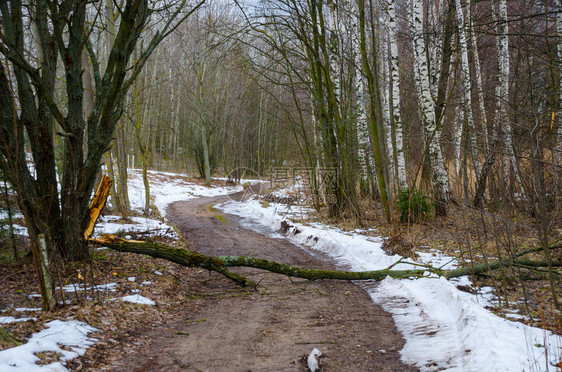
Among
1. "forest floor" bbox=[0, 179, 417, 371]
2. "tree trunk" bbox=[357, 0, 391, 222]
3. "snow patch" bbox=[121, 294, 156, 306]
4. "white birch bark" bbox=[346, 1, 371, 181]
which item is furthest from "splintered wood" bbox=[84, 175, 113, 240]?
"white birch bark" bbox=[346, 1, 371, 181]

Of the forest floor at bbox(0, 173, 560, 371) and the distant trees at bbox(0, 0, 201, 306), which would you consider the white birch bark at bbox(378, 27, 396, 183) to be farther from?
the distant trees at bbox(0, 0, 201, 306)

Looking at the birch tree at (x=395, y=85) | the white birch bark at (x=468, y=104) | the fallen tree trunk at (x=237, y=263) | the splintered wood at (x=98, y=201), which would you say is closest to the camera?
the white birch bark at (x=468, y=104)

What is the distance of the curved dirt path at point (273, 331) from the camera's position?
147 inches

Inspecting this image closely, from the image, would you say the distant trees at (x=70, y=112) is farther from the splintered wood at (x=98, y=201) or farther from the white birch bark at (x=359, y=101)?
the white birch bark at (x=359, y=101)

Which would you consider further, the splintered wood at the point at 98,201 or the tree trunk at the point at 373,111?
the tree trunk at the point at 373,111

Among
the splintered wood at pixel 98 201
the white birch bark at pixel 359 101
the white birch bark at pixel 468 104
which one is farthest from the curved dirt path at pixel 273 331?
the white birch bark at pixel 359 101

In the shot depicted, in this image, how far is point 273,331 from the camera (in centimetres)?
459

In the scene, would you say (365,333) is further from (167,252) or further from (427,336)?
(167,252)

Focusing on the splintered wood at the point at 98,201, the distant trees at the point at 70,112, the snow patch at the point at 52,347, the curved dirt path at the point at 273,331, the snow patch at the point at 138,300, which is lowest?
the curved dirt path at the point at 273,331

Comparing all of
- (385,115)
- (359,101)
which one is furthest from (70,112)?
(385,115)

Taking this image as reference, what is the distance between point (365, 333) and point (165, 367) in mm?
2193

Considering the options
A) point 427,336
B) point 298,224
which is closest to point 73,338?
point 427,336

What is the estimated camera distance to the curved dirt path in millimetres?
3746

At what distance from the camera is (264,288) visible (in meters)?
6.54
